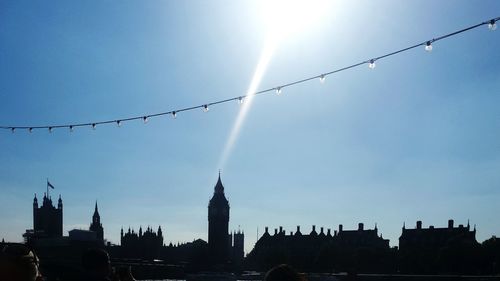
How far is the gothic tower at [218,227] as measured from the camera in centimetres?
10191

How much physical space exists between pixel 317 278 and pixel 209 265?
3357cm

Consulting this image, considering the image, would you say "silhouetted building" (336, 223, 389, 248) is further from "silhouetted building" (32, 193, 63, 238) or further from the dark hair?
the dark hair

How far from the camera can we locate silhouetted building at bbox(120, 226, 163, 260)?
11512 cm

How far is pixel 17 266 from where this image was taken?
2881mm

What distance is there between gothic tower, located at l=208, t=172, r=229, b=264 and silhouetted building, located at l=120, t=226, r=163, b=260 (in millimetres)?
17969

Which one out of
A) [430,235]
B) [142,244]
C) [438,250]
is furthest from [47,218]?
[438,250]

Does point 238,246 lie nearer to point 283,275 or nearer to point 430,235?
point 430,235

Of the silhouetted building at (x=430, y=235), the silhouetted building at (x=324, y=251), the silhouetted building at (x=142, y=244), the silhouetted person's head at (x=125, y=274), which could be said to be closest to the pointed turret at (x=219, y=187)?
the silhouetted building at (x=324, y=251)

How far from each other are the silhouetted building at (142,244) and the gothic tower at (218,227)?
707 inches

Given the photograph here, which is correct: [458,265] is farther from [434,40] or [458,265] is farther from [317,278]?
[434,40]

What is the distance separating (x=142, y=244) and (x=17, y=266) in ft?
388

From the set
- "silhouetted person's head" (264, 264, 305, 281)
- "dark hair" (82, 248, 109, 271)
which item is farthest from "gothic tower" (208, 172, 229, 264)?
"silhouetted person's head" (264, 264, 305, 281)

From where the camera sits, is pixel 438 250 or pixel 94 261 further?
pixel 438 250

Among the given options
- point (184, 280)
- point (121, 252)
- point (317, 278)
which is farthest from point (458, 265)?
point (121, 252)
